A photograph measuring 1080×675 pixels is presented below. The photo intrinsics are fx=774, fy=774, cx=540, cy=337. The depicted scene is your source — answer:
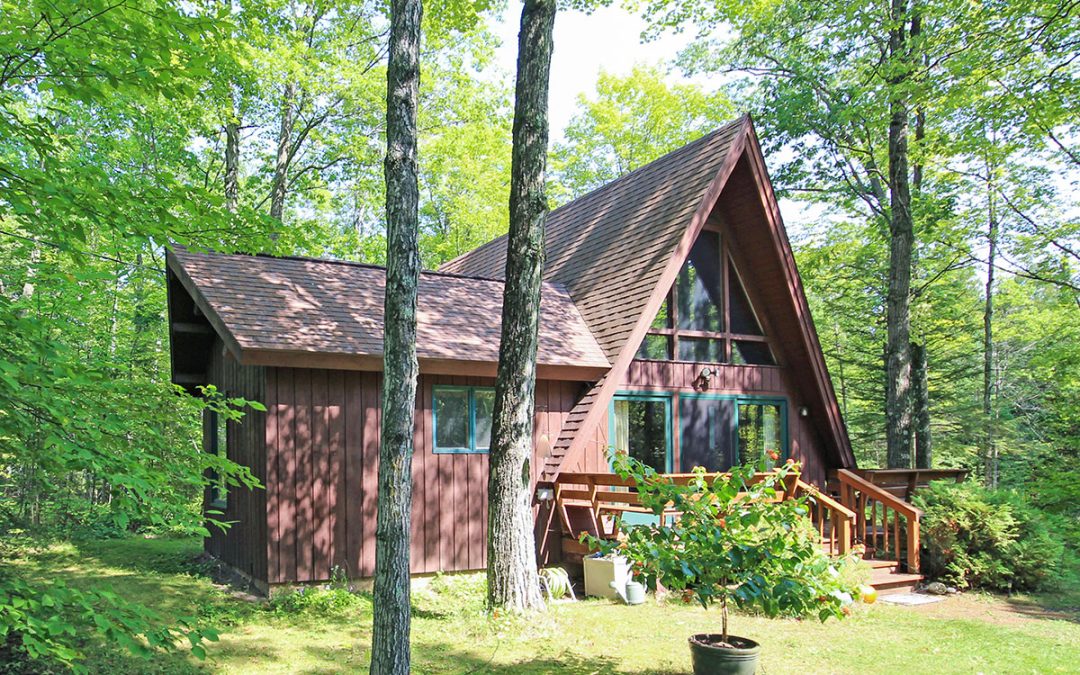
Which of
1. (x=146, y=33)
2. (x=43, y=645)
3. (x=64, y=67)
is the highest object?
(x=146, y=33)

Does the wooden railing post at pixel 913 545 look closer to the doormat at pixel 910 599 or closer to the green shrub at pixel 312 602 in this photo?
the doormat at pixel 910 599

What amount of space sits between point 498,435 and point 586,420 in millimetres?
2463

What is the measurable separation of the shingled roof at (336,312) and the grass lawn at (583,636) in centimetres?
269

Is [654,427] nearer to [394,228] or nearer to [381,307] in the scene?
[381,307]

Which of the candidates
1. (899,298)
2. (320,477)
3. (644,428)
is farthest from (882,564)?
(320,477)

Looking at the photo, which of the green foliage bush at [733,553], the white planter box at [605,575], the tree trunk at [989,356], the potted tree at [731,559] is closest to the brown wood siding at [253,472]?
the white planter box at [605,575]

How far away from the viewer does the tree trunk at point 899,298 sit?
13.1 meters

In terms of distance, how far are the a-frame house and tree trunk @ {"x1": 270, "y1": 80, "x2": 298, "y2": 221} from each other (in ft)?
25.0

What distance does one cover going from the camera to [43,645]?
9.64 feet

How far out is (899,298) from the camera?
13258 millimetres

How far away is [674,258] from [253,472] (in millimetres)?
6067

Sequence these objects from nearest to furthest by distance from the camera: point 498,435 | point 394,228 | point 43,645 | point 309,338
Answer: point 43,645 < point 394,228 < point 498,435 < point 309,338

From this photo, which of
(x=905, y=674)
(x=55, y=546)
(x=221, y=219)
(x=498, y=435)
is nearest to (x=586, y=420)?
(x=498, y=435)

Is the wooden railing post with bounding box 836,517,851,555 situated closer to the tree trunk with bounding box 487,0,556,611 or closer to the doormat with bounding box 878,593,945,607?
the doormat with bounding box 878,593,945,607
